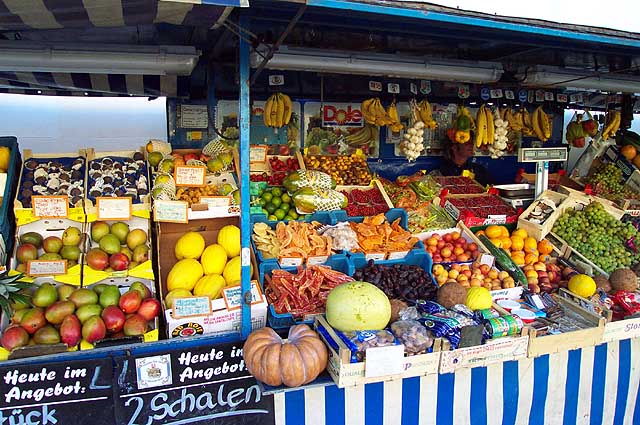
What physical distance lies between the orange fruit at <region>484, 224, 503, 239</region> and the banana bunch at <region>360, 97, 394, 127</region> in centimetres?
163

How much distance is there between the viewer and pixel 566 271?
3.95 metres

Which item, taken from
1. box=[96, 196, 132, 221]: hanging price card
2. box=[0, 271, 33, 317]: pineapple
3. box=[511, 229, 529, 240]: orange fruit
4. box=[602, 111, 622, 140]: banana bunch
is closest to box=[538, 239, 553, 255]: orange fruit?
box=[511, 229, 529, 240]: orange fruit

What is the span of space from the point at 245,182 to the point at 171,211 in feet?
2.80

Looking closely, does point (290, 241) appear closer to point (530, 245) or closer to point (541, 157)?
point (530, 245)

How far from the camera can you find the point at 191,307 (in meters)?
Result: 2.90

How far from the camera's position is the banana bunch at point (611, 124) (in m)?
5.94

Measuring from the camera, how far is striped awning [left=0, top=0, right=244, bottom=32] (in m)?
2.06

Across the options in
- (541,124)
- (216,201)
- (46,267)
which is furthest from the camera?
(541,124)

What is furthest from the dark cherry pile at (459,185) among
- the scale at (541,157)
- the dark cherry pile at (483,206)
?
the scale at (541,157)

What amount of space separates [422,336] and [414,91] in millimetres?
4055

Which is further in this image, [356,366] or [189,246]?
Result: [189,246]

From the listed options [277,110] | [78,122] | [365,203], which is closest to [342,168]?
[365,203]

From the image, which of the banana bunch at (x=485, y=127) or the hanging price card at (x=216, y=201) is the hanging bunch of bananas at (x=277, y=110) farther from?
the banana bunch at (x=485, y=127)

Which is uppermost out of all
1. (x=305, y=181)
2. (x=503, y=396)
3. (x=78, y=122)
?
(x=78, y=122)
